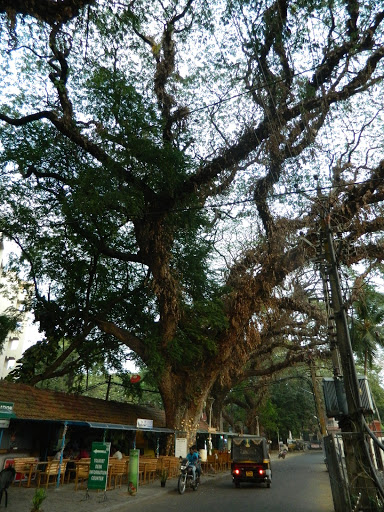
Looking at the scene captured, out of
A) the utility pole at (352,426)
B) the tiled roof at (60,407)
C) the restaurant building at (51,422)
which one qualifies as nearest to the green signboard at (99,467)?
the restaurant building at (51,422)

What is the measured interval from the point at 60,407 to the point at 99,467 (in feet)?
15.6

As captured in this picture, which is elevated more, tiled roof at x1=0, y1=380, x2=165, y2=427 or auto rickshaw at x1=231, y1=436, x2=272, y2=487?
tiled roof at x1=0, y1=380, x2=165, y2=427

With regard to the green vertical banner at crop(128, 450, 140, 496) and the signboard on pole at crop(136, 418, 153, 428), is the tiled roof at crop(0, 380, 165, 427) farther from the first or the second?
the green vertical banner at crop(128, 450, 140, 496)

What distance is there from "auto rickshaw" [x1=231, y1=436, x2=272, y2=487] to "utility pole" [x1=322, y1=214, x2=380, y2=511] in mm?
7678

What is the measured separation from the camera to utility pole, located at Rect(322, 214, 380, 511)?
7.14m

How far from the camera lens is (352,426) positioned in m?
7.86

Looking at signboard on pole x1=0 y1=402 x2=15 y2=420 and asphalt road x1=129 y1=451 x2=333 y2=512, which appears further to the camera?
asphalt road x1=129 y1=451 x2=333 y2=512

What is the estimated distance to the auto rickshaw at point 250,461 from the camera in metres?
14.6

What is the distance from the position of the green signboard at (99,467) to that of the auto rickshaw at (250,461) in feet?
20.8

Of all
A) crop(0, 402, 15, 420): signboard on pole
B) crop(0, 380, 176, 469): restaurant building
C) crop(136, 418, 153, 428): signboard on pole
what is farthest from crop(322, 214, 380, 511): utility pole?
crop(0, 402, 15, 420): signboard on pole

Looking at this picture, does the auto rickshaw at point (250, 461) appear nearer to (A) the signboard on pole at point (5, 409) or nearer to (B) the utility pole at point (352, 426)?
(B) the utility pole at point (352, 426)

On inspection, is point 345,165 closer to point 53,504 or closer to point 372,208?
point 372,208

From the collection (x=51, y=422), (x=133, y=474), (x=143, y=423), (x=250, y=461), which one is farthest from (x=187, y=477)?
(x=51, y=422)

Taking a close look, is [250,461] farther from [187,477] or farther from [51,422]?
[51,422]
